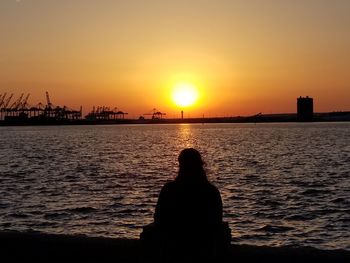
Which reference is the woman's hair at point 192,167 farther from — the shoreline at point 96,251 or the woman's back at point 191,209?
the shoreline at point 96,251

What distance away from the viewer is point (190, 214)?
4383 mm

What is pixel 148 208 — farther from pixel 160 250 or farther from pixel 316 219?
pixel 160 250

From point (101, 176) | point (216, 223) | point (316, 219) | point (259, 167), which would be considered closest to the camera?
point (216, 223)

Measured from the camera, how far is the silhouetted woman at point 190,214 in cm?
432

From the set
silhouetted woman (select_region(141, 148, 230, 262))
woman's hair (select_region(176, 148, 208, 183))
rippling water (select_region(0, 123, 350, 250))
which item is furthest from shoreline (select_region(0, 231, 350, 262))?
rippling water (select_region(0, 123, 350, 250))

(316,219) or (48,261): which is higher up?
(48,261)

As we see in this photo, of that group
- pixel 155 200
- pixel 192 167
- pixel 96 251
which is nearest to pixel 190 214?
pixel 192 167

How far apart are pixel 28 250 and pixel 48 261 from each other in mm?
249

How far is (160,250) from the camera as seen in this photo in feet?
14.6

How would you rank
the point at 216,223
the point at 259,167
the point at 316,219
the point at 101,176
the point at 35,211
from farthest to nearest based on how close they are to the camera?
the point at 259,167 < the point at 101,176 < the point at 35,211 < the point at 316,219 < the point at 216,223

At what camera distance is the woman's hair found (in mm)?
4371

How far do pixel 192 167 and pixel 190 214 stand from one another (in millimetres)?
338

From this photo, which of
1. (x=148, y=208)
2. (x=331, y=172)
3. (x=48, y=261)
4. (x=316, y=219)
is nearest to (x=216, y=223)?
(x=48, y=261)

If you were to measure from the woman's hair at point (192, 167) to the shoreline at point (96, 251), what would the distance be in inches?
43.6
